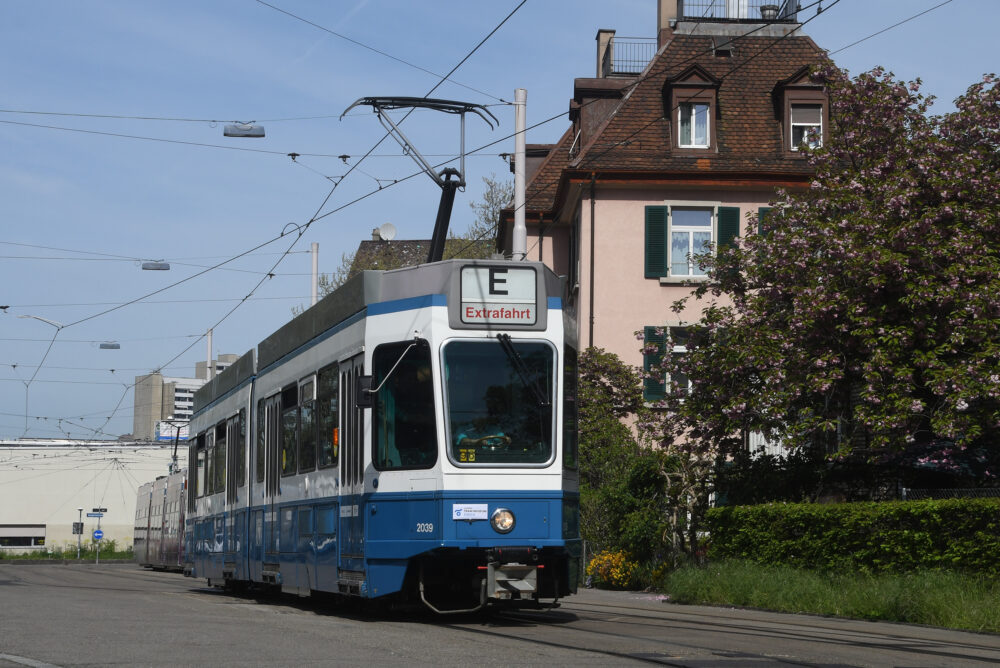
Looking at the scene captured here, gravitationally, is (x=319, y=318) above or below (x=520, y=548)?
above

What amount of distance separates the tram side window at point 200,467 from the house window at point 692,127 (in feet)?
49.8

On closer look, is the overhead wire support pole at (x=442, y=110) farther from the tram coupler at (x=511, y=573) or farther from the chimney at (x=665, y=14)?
the chimney at (x=665, y=14)

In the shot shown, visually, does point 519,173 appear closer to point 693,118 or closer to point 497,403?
point 497,403

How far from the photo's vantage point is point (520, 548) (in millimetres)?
12422

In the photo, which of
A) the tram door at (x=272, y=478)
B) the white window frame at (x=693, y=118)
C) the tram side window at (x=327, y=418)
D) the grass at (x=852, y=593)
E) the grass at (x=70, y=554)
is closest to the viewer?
the tram side window at (x=327, y=418)

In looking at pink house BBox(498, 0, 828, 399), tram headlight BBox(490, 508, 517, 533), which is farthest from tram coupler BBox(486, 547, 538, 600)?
pink house BBox(498, 0, 828, 399)

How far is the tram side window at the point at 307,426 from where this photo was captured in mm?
14914

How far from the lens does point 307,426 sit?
15211 millimetres

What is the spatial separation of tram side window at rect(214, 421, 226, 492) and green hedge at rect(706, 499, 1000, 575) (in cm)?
707

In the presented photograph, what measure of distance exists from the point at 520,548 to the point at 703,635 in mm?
1760

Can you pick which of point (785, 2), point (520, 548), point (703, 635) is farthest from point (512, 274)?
point (785, 2)

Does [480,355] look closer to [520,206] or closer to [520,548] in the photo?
[520,548]

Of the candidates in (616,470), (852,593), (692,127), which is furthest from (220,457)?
(692,127)

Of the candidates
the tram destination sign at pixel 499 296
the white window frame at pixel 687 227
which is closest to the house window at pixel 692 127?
the white window frame at pixel 687 227
